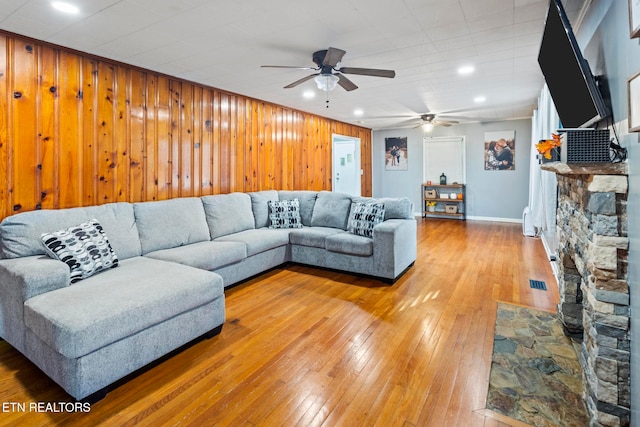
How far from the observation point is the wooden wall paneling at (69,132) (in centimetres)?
308

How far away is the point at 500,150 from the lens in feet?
25.3

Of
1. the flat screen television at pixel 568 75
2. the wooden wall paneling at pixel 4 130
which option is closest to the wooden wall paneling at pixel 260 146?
the wooden wall paneling at pixel 4 130

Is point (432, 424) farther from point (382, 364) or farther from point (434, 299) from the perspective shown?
point (434, 299)

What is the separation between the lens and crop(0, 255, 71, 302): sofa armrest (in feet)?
6.74

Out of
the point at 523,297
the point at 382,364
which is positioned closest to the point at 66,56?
the point at 382,364

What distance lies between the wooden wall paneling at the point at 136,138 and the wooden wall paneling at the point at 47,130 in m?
0.62

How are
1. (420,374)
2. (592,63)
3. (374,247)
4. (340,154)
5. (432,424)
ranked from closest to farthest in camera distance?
(432,424), (420,374), (592,63), (374,247), (340,154)

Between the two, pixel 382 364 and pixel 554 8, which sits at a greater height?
pixel 554 8

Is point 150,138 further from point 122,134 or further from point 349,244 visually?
point 349,244

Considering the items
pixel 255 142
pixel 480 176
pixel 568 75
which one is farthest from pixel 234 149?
pixel 480 176

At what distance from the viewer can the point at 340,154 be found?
877 cm

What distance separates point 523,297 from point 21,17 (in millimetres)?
4817

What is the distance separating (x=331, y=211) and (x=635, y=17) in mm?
3610

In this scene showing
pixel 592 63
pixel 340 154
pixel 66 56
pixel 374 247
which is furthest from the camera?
pixel 340 154
